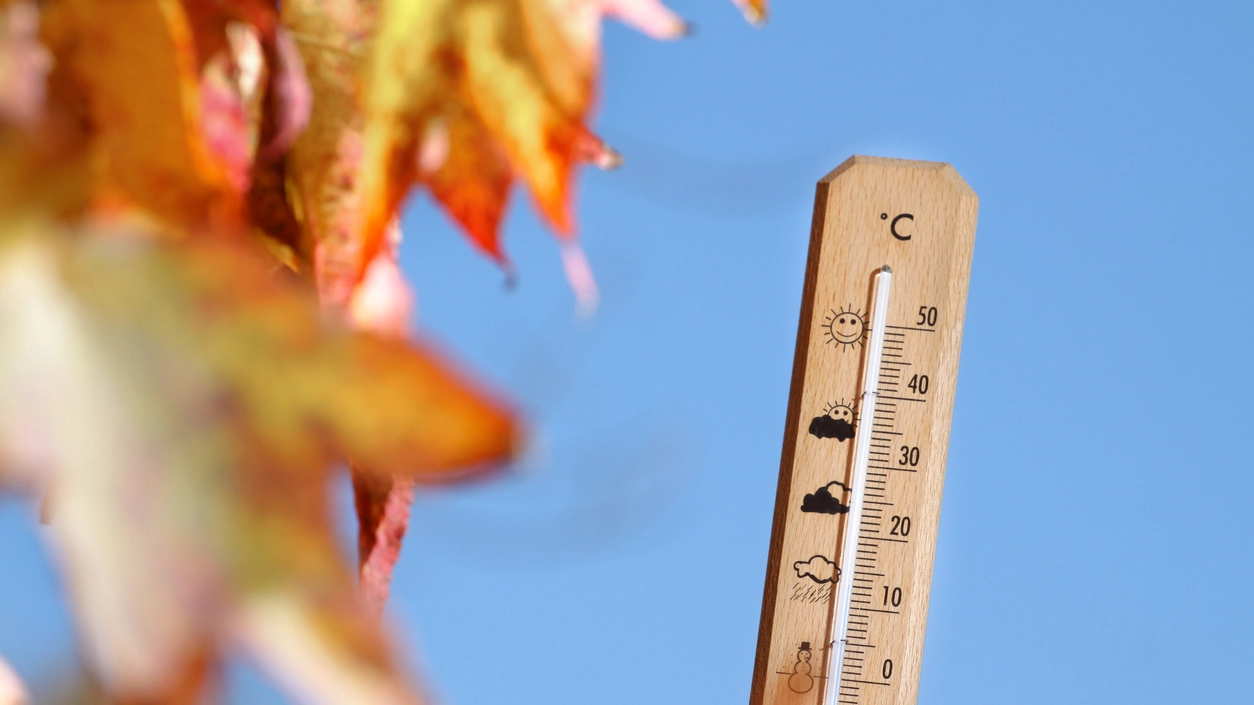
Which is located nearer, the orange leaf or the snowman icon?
the orange leaf

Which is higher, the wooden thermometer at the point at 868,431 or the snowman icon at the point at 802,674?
the wooden thermometer at the point at 868,431

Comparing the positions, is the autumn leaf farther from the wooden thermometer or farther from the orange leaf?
the wooden thermometer

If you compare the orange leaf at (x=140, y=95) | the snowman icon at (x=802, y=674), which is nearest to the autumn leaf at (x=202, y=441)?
the orange leaf at (x=140, y=95)

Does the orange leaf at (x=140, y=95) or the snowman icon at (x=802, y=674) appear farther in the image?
the snowman icon at (x=802, y=674)

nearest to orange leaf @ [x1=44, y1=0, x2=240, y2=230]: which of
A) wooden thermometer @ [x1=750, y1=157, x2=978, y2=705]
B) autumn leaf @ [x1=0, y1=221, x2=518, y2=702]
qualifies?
autumn leaf @ [x1=0, y1=221, x2=518, y2=702]

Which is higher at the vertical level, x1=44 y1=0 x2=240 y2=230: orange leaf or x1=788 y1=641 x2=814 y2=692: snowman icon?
x1=44 y1=0 x2=240 y2=230: orange leaf

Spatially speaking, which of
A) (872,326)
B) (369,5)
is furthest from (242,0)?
(872,326)

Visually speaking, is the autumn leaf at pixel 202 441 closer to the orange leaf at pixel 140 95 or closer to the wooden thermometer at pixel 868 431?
the orange leaf at pixel 140 95

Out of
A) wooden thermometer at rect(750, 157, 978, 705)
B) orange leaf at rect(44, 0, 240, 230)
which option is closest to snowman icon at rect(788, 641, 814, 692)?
wooden thermometer at rect(750, 157, 978, 705)

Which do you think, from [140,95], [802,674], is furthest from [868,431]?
[140,95]
